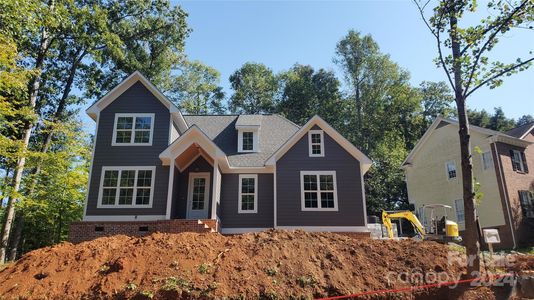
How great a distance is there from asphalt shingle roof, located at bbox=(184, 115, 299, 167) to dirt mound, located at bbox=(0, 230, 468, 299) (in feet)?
25.3

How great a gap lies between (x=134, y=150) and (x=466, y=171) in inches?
525

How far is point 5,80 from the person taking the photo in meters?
15.4

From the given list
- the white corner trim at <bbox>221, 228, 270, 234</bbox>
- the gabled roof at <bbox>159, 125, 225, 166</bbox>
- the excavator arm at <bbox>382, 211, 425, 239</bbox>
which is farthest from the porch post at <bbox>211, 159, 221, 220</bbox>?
the excavator arm at <bbox>382, 211, 425, 239</bbox>

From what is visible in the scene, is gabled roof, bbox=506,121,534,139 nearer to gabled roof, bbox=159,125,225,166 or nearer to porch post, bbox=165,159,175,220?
gabled roof, bbox=159,125,225,166

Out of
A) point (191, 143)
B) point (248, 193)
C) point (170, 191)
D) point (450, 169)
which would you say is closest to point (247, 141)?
point (248, 193)

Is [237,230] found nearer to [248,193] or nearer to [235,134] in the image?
[248,193]

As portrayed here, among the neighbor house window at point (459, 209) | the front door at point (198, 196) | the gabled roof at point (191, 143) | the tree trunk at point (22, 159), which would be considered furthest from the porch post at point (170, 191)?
the neighbor house window at point (459, 209)

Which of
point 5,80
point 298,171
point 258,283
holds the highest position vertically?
point 5,80

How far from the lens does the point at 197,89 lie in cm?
3894

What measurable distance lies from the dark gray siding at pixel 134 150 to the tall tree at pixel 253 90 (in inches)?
995

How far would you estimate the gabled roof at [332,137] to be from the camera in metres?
17.4

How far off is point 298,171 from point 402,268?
829cm

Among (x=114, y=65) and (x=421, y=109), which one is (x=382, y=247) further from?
(x=421, y=109)

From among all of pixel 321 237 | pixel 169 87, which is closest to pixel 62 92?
pixel 169 87
